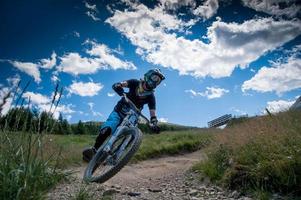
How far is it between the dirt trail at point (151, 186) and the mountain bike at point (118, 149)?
350 mm

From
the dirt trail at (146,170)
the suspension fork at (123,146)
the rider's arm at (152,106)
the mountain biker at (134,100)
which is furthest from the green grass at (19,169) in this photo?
the dirt trail at (146,170)

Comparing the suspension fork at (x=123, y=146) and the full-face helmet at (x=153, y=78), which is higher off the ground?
the full-face helmet at (x=153, y=78)

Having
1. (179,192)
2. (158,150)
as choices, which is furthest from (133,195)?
(158,150)

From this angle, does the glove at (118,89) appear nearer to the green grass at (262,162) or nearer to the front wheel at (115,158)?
the front wheel at (115,158)

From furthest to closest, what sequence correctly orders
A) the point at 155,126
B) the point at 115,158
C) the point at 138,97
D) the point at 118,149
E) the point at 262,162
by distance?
the point at 138,97
the point at 155,126
the point at 118,149
the point at 115,158
the point at 262,162

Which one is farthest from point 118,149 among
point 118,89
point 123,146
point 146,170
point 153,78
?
point 146,170

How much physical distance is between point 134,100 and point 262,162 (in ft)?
12.1

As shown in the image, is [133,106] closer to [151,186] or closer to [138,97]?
[138,97]

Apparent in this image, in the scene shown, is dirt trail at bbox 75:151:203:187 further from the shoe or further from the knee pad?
the knee pad

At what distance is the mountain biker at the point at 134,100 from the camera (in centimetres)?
802

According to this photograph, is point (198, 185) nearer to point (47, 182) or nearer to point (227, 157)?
point (227, 157)

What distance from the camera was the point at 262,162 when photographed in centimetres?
598

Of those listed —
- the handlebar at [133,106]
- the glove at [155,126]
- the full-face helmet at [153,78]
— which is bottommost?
the glove at [155,126]

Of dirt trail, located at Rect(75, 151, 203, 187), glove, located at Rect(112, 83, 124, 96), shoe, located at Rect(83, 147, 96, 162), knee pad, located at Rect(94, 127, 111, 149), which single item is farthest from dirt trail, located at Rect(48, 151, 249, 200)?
glove, located at Rect(112, 83, 124, 96)
